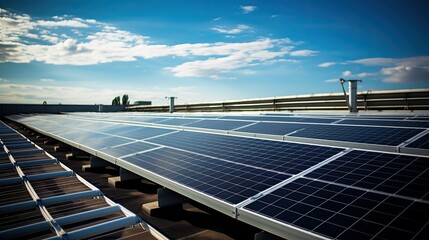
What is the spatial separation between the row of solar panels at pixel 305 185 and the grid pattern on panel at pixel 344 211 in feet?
0.04

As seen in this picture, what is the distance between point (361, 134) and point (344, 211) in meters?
5.44

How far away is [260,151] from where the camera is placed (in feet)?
27.3

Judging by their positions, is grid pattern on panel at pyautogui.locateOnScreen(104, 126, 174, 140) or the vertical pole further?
the vertical pole

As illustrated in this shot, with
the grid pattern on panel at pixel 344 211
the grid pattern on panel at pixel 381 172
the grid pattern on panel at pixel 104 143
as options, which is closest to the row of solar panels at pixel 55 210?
the grid pattern on panel at pixel 344 211

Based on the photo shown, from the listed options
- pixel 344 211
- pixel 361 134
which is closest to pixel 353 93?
pixel 361 134

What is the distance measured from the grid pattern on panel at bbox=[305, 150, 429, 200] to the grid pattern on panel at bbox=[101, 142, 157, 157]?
263 inches

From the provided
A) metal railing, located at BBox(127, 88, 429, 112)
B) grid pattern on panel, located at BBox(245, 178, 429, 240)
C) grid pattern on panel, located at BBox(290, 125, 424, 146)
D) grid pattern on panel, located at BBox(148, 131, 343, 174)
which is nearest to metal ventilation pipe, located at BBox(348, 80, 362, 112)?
metal railing, located at BBox(127, 88, 429, 112)

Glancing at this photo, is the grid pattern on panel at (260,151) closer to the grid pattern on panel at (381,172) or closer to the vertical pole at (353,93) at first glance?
the grid pattern on panel at (381,172)

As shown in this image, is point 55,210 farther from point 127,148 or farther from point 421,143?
point 421,143

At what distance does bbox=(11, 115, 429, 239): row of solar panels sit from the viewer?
404 cm

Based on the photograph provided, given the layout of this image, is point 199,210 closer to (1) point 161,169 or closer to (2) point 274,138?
(1) point 161,169

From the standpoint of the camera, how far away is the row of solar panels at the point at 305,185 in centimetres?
404

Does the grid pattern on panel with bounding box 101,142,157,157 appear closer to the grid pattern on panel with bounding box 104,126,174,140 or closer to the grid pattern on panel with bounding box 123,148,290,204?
the grid pattern on panel with bounding box 123,148,290,204

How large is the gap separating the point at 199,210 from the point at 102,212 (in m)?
3.37
